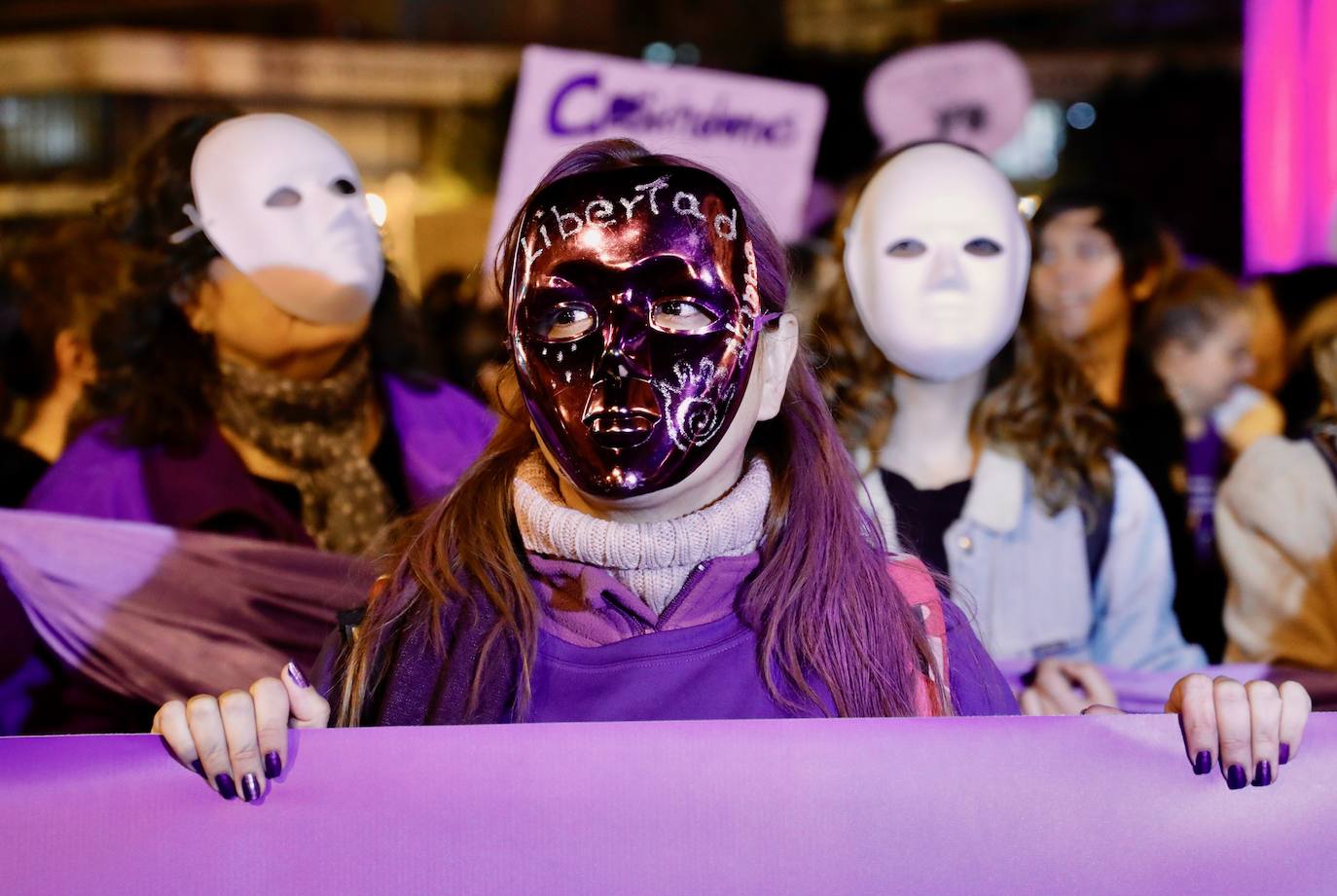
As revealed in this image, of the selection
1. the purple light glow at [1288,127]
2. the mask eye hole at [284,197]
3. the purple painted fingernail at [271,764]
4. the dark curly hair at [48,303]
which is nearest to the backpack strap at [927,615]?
the purple painted fingernail at [271,764]

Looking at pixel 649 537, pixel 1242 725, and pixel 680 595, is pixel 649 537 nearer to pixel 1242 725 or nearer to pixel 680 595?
pixel 680 595

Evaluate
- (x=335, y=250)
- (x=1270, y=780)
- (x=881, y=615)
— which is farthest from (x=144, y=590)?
(x=1270, y=780)

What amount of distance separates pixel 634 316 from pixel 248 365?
148 centimetres

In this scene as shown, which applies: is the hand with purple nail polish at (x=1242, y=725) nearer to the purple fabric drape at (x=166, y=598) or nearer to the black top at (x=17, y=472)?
the purple fabric drape at (x=166, y=598)

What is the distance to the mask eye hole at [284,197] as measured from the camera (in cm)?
306

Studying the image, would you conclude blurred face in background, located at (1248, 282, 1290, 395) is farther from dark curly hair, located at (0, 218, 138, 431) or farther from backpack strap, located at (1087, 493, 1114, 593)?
dark curly hair, located at (0, 218, 138, 431)

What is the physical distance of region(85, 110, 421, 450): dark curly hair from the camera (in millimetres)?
2980

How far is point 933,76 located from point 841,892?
4.29 meters

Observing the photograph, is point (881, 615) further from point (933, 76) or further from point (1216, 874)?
point (933, 76)

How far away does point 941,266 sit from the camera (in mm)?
2887

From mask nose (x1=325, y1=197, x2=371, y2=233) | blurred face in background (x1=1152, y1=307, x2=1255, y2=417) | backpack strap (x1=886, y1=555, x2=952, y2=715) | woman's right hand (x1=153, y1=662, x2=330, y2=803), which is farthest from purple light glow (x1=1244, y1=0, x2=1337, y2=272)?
woman's right hand (x1=153, y1=662, x2=330, y2=803)

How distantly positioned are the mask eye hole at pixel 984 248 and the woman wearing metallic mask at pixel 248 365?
3.65 feet

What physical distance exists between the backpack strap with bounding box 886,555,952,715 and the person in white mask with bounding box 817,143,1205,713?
2.51 feet

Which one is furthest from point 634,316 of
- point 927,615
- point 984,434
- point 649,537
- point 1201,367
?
point 1201,367
